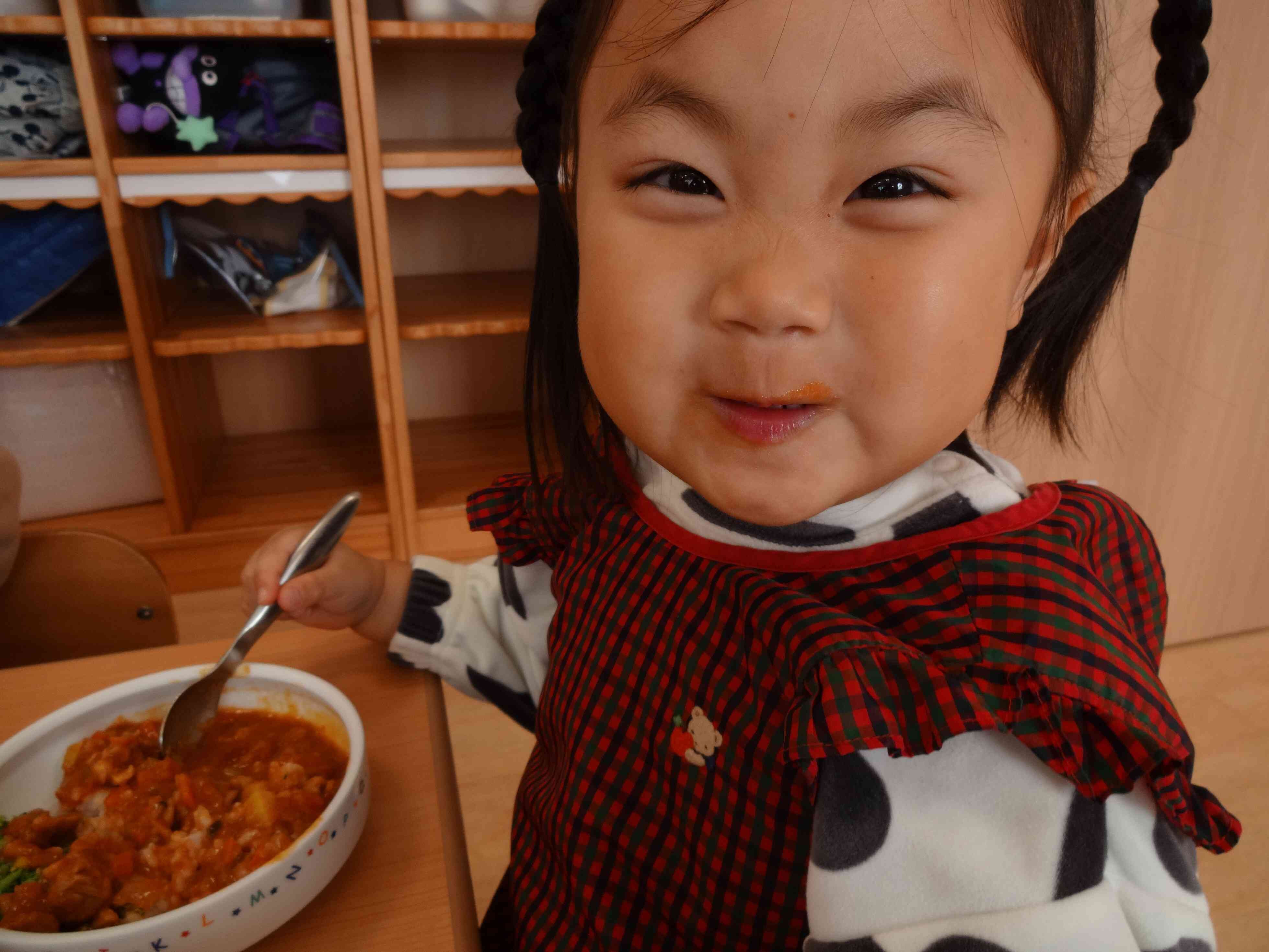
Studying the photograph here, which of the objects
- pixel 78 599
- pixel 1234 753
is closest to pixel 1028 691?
pixel 78 599

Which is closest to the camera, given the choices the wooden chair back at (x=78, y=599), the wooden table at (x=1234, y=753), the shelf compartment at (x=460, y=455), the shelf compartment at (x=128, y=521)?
the wooden chair back at (x=78, y=599)

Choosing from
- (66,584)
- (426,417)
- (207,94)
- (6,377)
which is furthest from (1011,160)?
(426,417)

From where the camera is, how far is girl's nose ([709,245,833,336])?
38 cm

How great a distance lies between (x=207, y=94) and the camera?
4.98 ft

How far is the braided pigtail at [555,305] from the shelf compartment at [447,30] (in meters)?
1.03

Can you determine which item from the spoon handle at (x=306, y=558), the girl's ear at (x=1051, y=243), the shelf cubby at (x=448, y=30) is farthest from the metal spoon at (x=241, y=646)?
the shelf cubby at (x=448, y=30)

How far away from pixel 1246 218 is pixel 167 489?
1.83 m

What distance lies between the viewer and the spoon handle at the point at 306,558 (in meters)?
0.60

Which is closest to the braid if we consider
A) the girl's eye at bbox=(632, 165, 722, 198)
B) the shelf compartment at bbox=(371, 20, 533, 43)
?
the girl's eye at bbox=(632, 165, 722, 198)

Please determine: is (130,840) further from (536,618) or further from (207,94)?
(207,94)

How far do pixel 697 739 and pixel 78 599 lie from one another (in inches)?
25.5

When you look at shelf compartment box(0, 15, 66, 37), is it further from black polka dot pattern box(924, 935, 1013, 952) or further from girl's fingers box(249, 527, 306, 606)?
black polka dot pattern box(924, 935, 1013, 952)

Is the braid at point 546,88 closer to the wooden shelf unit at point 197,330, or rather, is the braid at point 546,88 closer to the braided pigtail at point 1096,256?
the braided pigtail at point 1096,256

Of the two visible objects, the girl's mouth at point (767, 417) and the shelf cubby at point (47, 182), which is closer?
the girl's mouth at point (767, 417)
